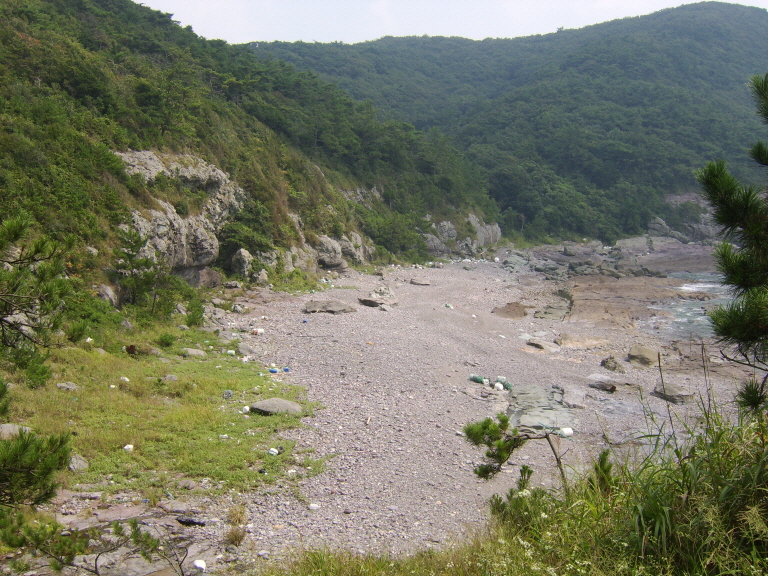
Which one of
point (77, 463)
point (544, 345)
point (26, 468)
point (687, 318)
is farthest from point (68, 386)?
point (687, 318)

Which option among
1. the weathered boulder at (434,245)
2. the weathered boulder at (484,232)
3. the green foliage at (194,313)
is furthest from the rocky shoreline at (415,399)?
the weathered boulder at (484,232)

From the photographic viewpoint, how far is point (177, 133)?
22.2m

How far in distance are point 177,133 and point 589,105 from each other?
71.0 meters

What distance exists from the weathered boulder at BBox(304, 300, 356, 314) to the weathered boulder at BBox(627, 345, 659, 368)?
33.6 feet

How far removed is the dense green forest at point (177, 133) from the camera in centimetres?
1534

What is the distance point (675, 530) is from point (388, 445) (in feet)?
20.5

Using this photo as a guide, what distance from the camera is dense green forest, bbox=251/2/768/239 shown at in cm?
5978

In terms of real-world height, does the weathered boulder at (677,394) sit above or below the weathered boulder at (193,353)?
below

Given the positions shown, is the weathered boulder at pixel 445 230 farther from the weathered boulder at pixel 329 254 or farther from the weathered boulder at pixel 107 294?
the weathered boulder at pixel 107 294

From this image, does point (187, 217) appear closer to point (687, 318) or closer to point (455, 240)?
point (687, 318)

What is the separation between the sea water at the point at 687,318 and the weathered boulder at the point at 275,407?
14.4m

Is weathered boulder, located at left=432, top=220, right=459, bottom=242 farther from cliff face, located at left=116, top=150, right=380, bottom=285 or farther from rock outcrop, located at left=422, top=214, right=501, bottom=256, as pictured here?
cliff face, located at left=116, top=150, right=380, bottom=285

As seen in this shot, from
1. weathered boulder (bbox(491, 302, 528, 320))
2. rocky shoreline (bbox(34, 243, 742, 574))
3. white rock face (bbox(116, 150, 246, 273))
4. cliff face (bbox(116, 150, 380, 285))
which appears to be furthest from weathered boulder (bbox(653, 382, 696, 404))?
white rock face (bbox(116, 150, 246, 273))

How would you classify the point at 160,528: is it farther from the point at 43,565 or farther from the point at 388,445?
the point at 388,445
